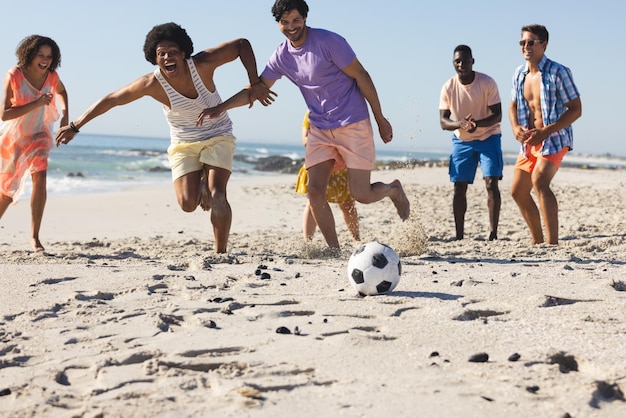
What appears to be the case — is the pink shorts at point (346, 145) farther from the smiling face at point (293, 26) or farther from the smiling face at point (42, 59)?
the smiling face at point (42, 59)

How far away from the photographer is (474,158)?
7691 millimetres

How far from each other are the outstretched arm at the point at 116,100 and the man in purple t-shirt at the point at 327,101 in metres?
0.50

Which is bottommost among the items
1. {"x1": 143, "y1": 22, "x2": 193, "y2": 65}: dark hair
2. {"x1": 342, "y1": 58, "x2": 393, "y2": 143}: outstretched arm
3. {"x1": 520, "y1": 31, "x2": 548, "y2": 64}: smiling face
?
{"x1": 342, "y1": 58, "x2": 393, "y2": 143}: outstretched arm

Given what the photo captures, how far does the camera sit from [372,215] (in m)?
10.9

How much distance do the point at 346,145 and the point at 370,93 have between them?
45 centimetres

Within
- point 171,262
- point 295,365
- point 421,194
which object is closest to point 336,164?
point 171,262

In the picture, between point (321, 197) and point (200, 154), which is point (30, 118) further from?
point (321, 197)

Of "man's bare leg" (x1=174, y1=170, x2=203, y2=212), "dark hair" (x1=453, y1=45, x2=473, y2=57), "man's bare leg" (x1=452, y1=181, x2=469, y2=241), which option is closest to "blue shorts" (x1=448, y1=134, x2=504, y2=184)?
"man's bare leg" (x1=452, y1=181, x2=469, y2=241)

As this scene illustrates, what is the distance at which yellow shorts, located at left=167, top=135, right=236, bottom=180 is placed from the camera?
20.9ft

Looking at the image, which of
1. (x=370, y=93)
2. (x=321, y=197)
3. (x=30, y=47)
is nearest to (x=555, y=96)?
(x=370, y=93)

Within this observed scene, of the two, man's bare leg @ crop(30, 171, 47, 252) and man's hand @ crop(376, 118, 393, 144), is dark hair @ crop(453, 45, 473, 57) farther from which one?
man's bare leg @ crop(30, 171, 47, 252)

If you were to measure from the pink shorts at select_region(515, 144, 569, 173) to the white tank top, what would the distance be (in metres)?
2.74

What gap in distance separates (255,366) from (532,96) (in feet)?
15.7

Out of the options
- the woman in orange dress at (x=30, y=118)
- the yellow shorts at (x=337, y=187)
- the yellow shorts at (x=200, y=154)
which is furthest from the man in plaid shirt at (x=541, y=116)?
the woman in orange dress at (x=30, y=118)
